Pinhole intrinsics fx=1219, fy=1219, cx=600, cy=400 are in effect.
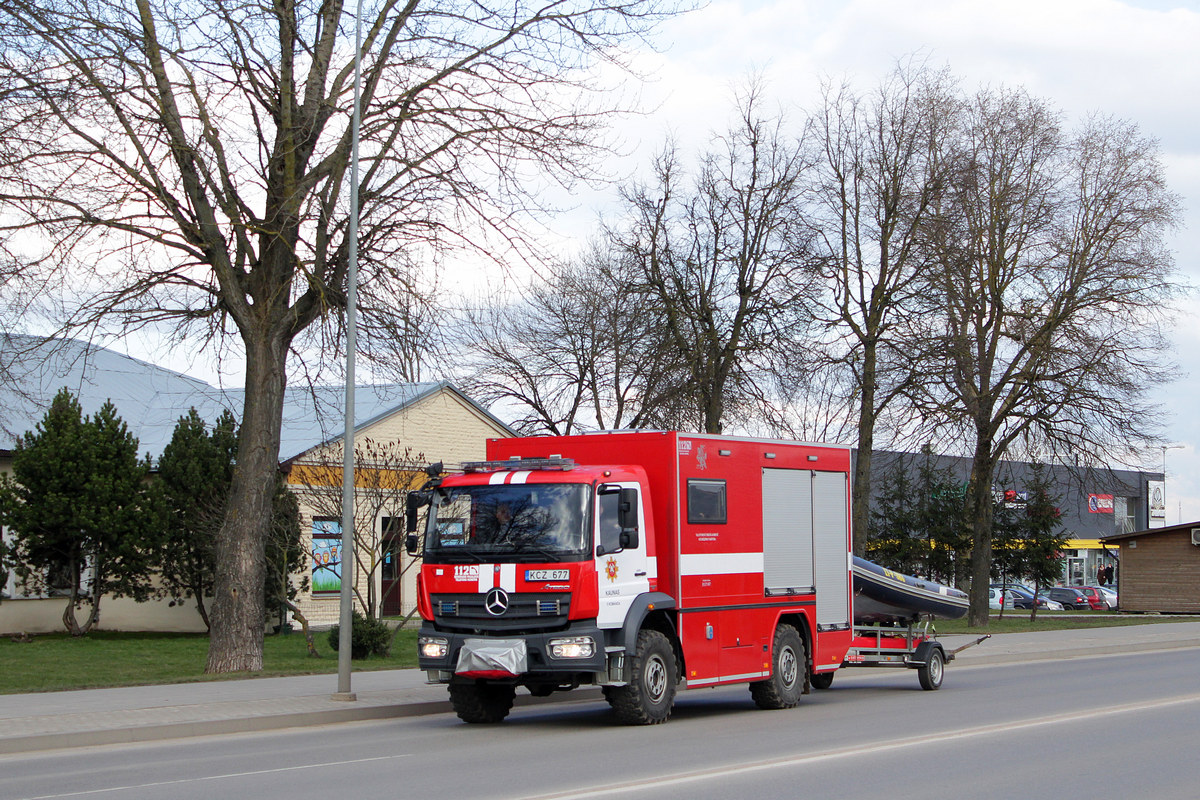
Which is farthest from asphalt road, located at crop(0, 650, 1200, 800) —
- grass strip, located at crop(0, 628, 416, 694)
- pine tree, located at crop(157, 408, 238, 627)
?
pine tree, located at crop(157, 408, 238, 627)

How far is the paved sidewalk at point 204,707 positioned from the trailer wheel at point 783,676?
3.15m

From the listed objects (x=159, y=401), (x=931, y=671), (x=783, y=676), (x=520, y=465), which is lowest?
(x=931, y=671)

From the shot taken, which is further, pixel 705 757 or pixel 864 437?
pixel 864 437

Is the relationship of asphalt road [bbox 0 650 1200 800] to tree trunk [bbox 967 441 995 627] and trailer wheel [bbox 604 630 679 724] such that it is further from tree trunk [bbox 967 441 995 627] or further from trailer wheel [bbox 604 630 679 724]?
tree trunk [bbox 967 441 995 627]

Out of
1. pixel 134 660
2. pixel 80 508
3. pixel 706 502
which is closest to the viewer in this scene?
pixel 706 502

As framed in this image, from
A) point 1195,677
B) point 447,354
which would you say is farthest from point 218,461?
point 1195,677

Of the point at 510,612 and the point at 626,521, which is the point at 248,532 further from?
the point at 626,521

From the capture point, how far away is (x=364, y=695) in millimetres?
16547

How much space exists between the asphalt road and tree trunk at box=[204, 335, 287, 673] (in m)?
5.28

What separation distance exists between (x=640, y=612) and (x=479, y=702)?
246 centimetres

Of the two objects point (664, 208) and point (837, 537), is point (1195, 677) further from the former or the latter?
point (664, 208)

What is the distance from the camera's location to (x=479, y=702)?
14.5 meters

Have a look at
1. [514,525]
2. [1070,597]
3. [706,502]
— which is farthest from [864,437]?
[1070,597]

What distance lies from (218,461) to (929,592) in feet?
60.9
